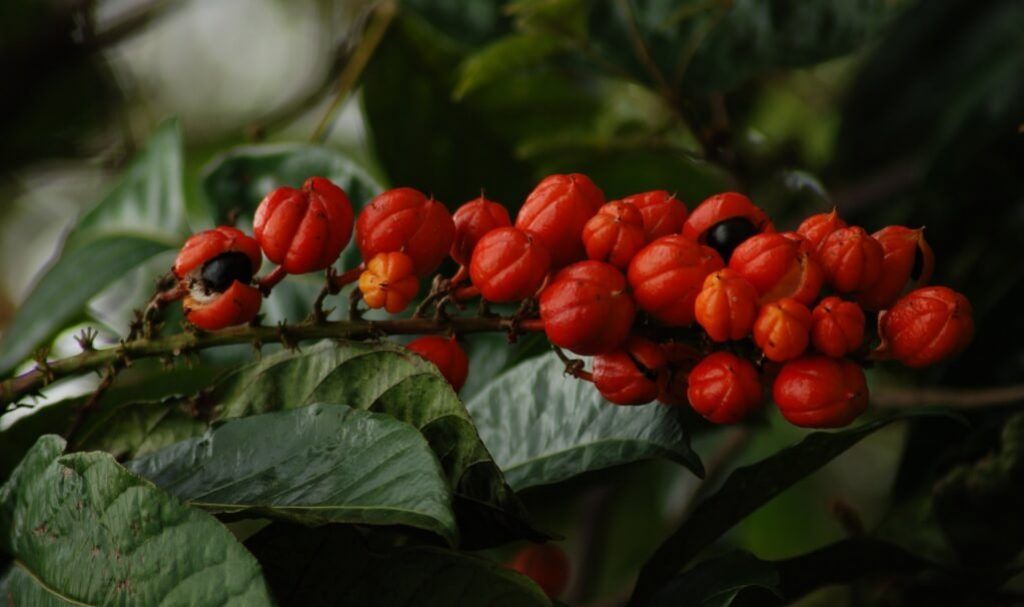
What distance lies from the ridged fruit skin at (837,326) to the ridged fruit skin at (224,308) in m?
0.36

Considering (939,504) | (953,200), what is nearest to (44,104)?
(953,200)

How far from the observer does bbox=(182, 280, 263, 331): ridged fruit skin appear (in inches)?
27.5

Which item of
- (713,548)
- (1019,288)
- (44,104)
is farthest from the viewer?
(44,104)

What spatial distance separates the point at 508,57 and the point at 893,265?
0.63 meters

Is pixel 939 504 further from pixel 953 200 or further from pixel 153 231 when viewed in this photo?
pixel 153 231

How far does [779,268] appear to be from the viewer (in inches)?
26.0

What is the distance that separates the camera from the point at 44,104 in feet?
6.39

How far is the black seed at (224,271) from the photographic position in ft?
2.31

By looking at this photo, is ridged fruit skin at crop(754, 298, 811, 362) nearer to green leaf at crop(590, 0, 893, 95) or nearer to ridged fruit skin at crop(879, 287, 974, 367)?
ridged fruit skin at crop(879, 287, 974, 367)

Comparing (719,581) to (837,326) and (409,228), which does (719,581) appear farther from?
(409,228)

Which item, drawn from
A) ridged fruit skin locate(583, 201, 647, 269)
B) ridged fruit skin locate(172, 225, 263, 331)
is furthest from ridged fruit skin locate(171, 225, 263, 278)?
ridged fruit skin locate(583, 201, 647, 269)

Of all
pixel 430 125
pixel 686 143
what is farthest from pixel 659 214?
pixel 686 143

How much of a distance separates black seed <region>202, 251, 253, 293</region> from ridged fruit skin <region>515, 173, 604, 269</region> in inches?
7.3

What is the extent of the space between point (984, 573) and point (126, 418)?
2.35 feet
